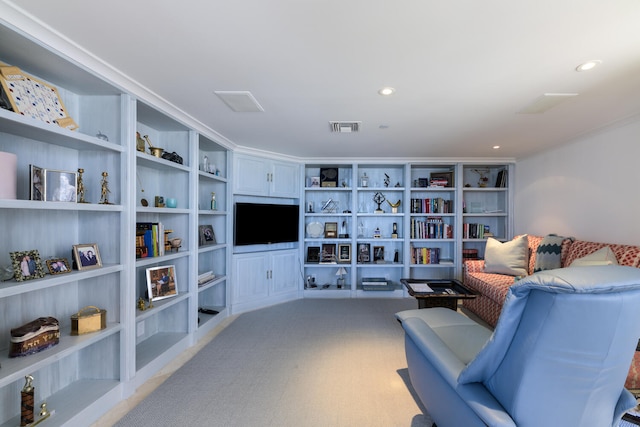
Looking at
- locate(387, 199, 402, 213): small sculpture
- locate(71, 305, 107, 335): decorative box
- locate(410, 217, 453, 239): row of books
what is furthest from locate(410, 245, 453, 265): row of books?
locate(71, 305, 107, 335): decorative box

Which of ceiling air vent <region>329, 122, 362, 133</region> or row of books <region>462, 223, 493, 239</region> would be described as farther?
row of books <region>462, 223, 493, 239</region>

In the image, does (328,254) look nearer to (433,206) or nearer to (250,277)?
(250,277)

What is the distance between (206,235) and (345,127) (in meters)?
2.14

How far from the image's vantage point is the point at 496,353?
1.15 metres

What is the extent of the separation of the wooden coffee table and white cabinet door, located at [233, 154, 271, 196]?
2.39m

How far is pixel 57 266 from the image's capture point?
172cm

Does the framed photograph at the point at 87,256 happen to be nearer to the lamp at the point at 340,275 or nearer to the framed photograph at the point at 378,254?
the lamp at the point at 340,275

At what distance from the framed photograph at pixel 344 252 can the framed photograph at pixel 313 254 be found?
1.23 feet

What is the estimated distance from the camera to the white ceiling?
1328mm

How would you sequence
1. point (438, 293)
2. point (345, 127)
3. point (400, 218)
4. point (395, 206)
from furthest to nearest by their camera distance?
1. point (400, 218)
2. point (395, 206)
3. point (345, 127)
4. point (438, 293)

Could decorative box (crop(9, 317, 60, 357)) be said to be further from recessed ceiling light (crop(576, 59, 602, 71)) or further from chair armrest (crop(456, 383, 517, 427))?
recessed ceiling light (crop(576, 59, 602, 71))

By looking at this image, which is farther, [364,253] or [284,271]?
[364,253]

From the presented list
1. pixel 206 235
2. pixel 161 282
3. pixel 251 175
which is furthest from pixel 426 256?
pixel 161 282

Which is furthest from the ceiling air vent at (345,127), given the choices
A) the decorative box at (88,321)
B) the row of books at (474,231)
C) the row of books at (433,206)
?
the row of books at (474,231)
